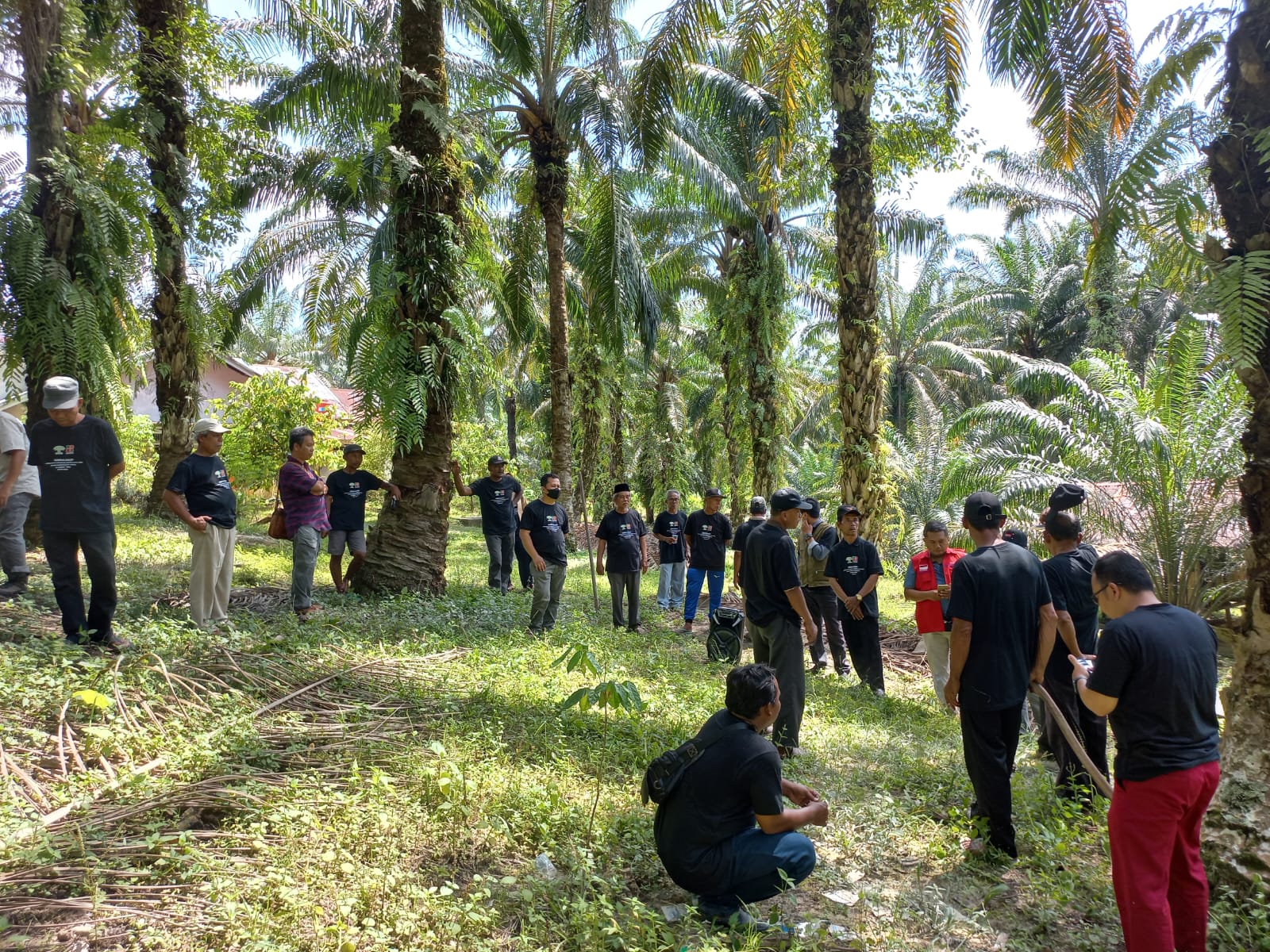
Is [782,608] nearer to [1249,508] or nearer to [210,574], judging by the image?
[1249,508]

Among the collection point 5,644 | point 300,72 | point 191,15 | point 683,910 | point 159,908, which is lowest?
point 683,910

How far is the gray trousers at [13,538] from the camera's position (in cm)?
748

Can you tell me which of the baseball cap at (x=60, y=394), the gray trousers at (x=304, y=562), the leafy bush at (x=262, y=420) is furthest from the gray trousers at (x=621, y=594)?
the leafy bush at (x=262, y=420)

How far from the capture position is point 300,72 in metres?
14.0

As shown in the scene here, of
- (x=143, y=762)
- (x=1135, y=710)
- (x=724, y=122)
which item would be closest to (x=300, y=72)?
(x=724, y=122)

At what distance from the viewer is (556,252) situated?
14.2 m

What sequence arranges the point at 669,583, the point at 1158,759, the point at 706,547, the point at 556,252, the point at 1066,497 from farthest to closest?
the point at 556,252 < the point at 669,583 < the point at 706,547 < the point at 1066,497 < the point at 1158,759

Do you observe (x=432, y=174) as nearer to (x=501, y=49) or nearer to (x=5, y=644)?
(x=501, y=49)

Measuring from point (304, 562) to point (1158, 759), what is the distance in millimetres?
7142

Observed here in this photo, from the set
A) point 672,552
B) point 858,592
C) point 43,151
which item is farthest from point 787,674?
point 43,151

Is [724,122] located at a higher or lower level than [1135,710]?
higher

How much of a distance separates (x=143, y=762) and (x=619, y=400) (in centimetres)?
2236

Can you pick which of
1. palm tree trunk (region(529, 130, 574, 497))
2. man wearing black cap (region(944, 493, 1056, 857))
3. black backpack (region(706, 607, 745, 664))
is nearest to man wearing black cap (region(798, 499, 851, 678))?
black backpack (region(706, 607, 745, 664))

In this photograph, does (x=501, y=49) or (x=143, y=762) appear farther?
(x=501, y=49)
